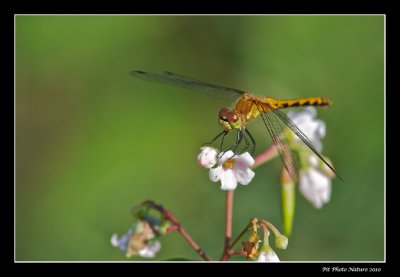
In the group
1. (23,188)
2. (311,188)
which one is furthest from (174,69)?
(311,188)

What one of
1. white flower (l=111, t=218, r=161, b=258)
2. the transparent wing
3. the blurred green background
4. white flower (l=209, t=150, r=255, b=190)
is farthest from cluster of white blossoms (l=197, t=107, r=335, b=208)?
the blurred green background

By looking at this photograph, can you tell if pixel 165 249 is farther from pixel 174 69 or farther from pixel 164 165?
pixel 174 69

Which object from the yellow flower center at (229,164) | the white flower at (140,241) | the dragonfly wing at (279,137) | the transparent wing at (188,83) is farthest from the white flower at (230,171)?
the transparent wing at (188,83)

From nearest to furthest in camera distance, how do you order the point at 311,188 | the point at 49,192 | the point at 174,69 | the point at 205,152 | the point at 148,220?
1. the point at 205,152
2. the point at 148,220
3. the point at 311,188
4. the point at 49,192
5. the point at 174,69

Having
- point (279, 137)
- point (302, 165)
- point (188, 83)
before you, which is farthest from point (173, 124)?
point (279, 137)

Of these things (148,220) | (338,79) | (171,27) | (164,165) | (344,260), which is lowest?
(344,260)

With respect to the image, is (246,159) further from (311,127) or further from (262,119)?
(311,127)

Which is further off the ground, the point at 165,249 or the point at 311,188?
the point at 311,188

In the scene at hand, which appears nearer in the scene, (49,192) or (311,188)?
(311,188)
